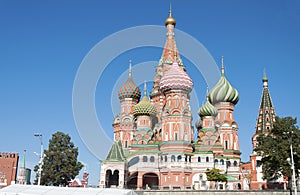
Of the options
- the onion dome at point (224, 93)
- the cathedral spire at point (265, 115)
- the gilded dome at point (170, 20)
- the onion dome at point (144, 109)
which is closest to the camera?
the onion dome at point (144, 109)

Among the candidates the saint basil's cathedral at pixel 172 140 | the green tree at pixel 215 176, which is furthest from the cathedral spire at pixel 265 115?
the green tree at pixel 215 176

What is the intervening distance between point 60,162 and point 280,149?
2647cm

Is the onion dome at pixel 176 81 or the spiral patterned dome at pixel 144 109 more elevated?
the onion dome at pixel 176 81

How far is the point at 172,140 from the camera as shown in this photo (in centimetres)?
4766

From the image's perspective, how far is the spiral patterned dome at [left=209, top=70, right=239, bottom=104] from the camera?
Result: 58.5 meters

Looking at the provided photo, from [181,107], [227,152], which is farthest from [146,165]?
[227,152]

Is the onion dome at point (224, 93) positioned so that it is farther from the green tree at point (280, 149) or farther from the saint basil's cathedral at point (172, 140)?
the green tree at point (280, 149)

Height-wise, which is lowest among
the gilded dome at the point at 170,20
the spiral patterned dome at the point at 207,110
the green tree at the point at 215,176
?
the green tree at the point at 215,176

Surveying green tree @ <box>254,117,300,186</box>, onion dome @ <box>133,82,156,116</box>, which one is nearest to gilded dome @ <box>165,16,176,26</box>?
onion dome @ <box>133,82,156,116</box>

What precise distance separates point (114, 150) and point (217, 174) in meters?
13.6

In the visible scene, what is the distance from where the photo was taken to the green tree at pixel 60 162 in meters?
44.8

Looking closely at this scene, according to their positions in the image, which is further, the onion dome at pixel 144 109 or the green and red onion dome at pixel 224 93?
the green and red onion dome at pixel 224 93

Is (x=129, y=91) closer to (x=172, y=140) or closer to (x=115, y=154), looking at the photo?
(x=172, y=140)

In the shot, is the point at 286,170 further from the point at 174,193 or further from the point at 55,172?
the point at 55,172
